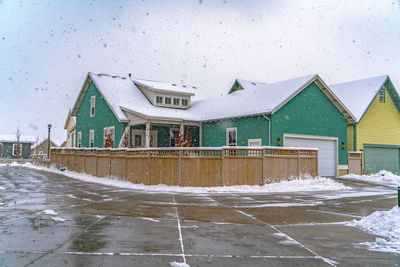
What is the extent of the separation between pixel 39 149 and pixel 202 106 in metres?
59.5

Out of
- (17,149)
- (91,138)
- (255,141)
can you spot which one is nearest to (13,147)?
(17,149)

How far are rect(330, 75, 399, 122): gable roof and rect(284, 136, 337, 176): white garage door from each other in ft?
11.7

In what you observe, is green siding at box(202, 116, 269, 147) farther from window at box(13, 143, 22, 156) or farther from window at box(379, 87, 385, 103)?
window at box(13, 143, 22, 156)

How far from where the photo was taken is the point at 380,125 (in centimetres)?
2702

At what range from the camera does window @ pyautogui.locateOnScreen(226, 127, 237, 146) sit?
22552mm

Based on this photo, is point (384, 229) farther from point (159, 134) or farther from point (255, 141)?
point (159, 134)

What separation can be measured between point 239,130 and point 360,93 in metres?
12.3

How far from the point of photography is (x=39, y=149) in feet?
250

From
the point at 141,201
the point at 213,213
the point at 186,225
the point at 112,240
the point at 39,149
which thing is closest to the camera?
the point at 112,240

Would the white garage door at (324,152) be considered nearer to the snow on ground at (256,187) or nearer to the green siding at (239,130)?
the green siding at (239,130)

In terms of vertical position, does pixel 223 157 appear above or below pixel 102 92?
below

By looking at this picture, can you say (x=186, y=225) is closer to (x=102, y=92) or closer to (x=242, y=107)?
(x=242, y=107)

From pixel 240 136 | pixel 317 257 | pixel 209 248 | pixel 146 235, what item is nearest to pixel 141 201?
pixel 146 235

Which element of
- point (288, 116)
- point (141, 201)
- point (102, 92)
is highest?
point (102, 92)
